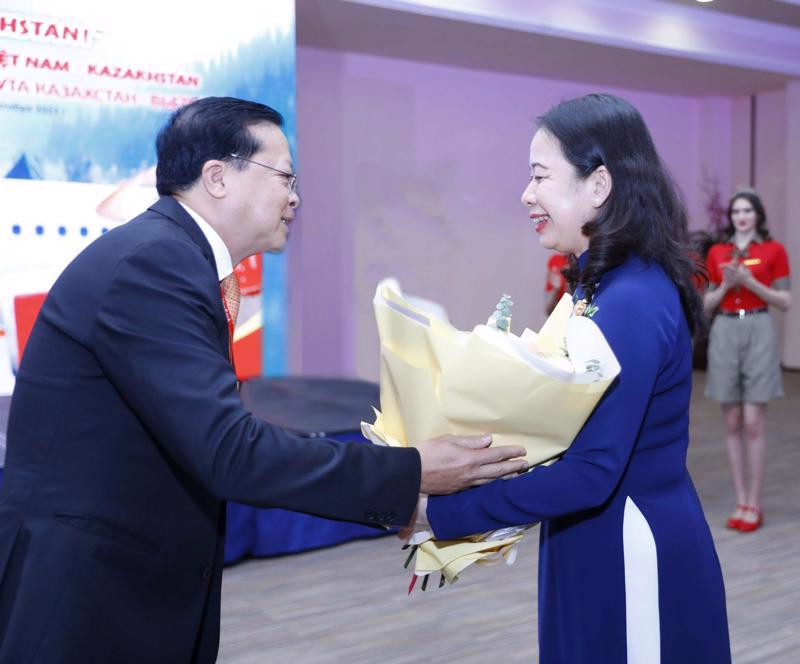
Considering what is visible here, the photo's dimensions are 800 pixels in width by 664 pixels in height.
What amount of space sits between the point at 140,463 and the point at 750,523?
3.75 metres

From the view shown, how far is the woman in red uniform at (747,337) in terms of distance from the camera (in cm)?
444

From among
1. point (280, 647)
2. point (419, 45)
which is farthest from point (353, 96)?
point (280, 647)

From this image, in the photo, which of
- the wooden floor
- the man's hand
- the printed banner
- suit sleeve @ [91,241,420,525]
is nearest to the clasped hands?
the wooden floor

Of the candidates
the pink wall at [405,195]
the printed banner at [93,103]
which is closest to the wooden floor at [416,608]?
the printed banner at [93,103]

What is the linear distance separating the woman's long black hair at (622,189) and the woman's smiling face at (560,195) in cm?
1

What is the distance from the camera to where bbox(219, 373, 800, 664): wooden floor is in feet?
10.0

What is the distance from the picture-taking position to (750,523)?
4340mm

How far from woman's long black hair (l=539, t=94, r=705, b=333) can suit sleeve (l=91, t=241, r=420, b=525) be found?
51cm

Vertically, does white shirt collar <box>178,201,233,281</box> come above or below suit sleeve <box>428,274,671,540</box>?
above

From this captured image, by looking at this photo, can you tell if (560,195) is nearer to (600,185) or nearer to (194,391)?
(600,185)

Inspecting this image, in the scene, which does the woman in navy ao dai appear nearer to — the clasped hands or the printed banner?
the printed banner

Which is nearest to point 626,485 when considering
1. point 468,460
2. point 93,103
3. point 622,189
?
point 468,460

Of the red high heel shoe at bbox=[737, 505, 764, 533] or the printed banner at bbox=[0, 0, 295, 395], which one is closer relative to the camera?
the printed banner at bbox=[0, 0, 295, 395]

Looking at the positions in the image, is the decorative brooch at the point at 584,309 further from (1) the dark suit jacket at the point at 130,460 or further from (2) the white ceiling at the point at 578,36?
(2) the white ceiling at the point at 578,36
